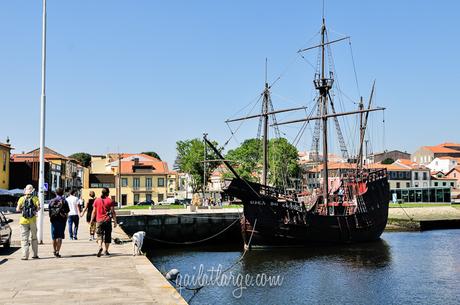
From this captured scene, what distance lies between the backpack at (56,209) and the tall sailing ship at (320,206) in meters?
15.0

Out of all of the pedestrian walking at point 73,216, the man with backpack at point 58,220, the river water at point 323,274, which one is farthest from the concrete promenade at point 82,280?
the river water at point 323,274

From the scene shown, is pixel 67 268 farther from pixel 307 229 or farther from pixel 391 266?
pixel 307 229

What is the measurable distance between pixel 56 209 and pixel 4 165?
5391 cm

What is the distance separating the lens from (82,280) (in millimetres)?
11609

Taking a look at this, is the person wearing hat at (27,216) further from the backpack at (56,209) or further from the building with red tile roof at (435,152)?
the building with red tile roof at (435,152)

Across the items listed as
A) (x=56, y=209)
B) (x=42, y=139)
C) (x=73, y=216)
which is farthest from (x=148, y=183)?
(x=56, y=209)

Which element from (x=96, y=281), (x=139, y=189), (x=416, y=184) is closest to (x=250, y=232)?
(x=96, y=281)

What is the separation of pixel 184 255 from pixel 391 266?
Answer: 12035 mm

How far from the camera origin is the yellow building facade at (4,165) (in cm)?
6347

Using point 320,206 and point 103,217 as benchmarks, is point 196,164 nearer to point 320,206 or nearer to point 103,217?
point 320,206

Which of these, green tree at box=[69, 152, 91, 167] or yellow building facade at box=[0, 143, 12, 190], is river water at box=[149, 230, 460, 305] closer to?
yellow building facade at box=[0, 143, 12, 190]

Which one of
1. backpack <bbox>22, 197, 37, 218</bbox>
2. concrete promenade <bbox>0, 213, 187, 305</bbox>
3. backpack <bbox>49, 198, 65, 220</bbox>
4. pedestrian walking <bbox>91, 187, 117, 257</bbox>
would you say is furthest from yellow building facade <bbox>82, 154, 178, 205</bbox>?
backpack <bbox>22, 197, 37, 218</bbox>

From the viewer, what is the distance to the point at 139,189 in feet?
299

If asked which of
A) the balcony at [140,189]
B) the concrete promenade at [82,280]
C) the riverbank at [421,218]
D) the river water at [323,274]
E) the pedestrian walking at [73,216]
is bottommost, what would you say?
the river water at [323,274]
